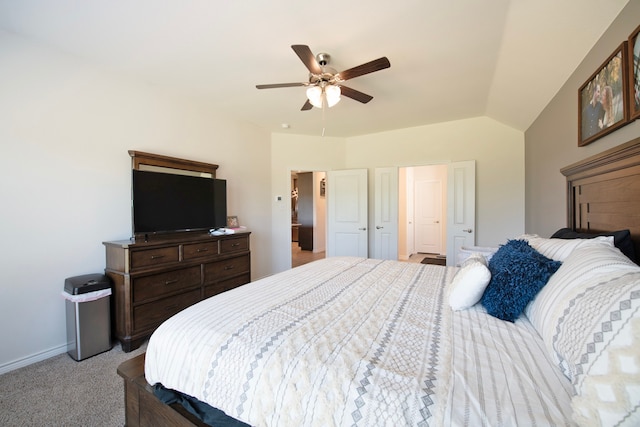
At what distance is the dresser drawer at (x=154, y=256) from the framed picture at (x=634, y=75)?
3.43 metres

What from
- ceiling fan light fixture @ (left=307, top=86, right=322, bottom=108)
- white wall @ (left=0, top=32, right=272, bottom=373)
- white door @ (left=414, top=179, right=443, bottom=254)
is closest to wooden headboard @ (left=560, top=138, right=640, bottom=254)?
Result: ceiling fan light fixture @ (left=307, top=86, right=322, bottom=108)

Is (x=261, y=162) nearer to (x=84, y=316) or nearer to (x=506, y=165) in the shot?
(x=84, y=316)

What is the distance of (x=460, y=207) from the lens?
402cm

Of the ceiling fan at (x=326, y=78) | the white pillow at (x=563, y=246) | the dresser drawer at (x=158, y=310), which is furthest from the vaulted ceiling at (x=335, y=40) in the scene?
the dresser drawer at (x=158, y=310)

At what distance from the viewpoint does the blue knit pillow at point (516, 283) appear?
3.76 ft

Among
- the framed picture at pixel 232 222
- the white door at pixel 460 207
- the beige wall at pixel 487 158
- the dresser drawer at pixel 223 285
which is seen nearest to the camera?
the dresser drawer at pixel 223 285

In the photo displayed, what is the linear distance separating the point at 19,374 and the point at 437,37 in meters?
4.17

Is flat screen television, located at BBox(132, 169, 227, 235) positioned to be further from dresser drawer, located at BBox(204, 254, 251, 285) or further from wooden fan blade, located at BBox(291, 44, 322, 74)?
wooden fan blade, located at BBox(291, 44, 322, 74)

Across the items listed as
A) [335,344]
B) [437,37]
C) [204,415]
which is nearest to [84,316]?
[204,415]

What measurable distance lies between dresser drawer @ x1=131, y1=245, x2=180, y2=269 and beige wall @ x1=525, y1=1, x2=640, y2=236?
136 inches

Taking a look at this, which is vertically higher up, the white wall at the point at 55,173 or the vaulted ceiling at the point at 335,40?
the vaulted ceiling at the point at 335,40

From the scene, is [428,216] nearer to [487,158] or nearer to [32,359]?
[487,158]

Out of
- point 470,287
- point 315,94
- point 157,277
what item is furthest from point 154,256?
point 470,287

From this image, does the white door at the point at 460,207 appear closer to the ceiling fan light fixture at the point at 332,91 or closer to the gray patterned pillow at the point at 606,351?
the ceiling fan light fixture at the point at 332,91
